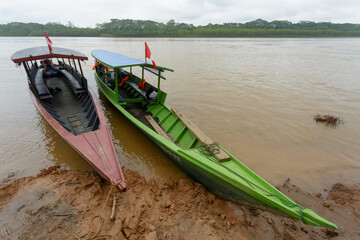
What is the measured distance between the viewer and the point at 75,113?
20.8 feet

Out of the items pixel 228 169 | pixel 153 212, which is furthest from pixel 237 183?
pixel 153 212

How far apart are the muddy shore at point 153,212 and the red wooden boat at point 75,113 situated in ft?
1.64

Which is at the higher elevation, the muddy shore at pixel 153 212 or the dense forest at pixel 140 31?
the dense forest at pixel 140 31

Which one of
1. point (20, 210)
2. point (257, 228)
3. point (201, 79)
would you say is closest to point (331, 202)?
point (257, 228)

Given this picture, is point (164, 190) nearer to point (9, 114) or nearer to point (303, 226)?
point (303, 226)

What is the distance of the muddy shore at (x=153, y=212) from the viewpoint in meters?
2.77

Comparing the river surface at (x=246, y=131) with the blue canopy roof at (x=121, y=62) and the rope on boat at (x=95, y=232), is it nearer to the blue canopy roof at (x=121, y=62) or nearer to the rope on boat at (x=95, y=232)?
the rope on boat at (x=95, y=232)

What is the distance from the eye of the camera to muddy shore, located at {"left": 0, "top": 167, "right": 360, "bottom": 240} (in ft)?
9.09

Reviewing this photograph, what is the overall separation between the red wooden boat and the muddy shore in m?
0.50

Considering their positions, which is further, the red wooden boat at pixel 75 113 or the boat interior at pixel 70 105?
the boat interior at pixel 70 105

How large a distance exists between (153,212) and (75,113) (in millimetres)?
4868

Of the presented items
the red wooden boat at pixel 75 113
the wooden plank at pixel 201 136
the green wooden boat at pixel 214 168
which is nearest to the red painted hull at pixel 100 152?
the red wooden boat at pixel 75 113

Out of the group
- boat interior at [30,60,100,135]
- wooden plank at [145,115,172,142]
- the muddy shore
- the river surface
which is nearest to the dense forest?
the river surface

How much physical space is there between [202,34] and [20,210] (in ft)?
231
